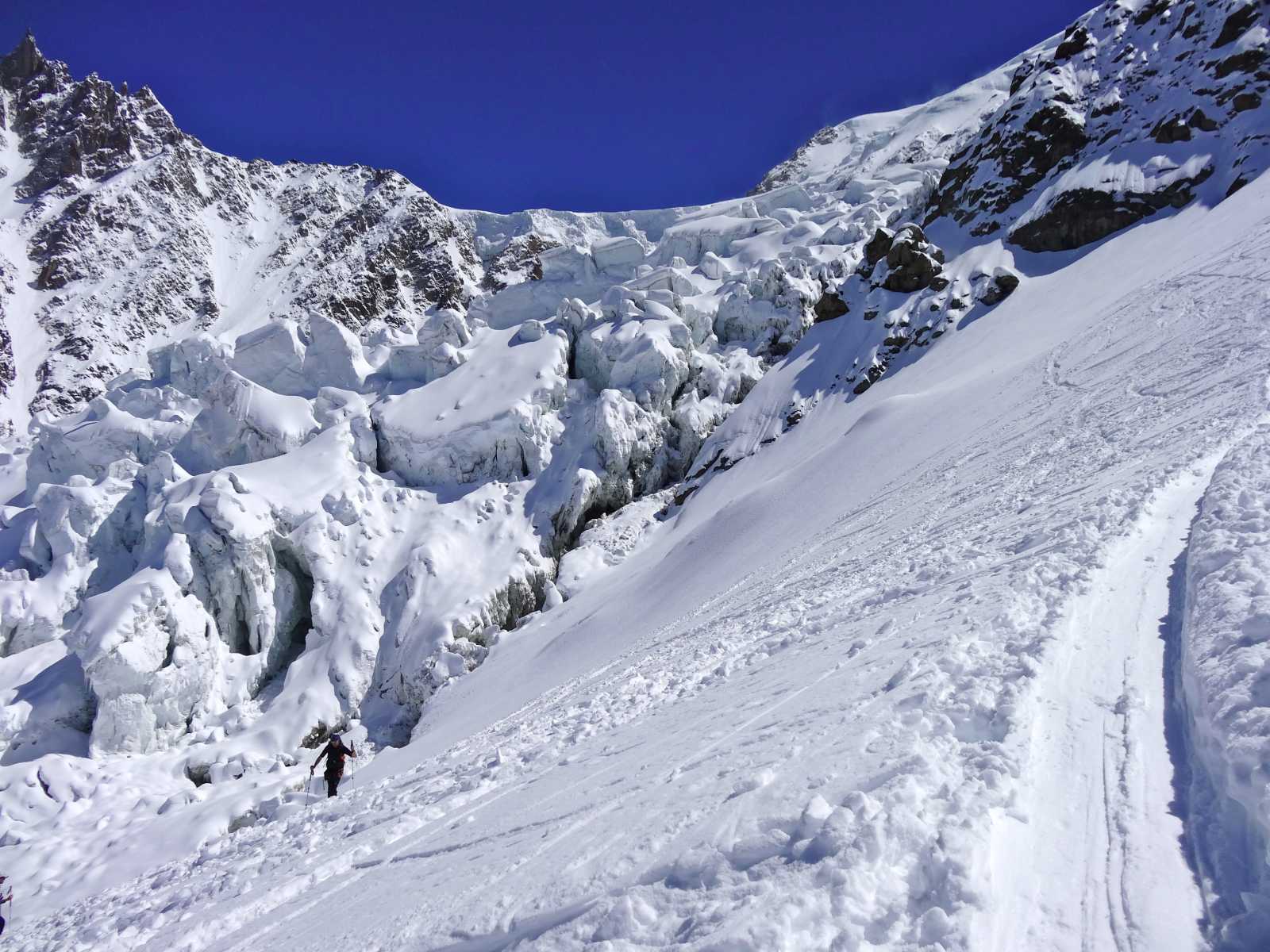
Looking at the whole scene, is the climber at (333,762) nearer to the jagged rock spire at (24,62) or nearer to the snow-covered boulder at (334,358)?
the snow-covered boulder at (334,358)

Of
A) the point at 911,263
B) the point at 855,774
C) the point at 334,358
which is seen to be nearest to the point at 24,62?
the point at 334,358

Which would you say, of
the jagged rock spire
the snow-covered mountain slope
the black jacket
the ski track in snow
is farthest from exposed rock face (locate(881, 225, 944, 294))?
the jagged rock spire

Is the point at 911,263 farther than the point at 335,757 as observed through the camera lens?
Yes

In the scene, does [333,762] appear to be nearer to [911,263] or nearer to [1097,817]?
[1097,817]

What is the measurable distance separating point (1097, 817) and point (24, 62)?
17420 cm

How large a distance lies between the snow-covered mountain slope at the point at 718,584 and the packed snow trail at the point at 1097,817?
0.03 meters

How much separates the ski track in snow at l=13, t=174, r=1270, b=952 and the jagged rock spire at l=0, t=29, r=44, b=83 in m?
160

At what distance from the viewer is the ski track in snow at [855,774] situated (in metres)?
3.77

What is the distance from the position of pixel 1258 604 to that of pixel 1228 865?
8.02ft

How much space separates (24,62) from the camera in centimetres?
11994

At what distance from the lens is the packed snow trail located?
11.1 ft

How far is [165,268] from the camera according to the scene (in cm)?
9581

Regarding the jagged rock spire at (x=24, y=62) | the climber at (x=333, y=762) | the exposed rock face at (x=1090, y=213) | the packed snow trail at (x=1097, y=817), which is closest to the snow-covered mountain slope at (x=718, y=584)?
the packed snow trail at (x=1097, y=817)

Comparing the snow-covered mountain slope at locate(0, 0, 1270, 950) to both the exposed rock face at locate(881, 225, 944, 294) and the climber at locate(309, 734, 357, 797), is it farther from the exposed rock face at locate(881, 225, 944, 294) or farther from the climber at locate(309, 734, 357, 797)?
the climber at locate(309, 734, 357, 797)
